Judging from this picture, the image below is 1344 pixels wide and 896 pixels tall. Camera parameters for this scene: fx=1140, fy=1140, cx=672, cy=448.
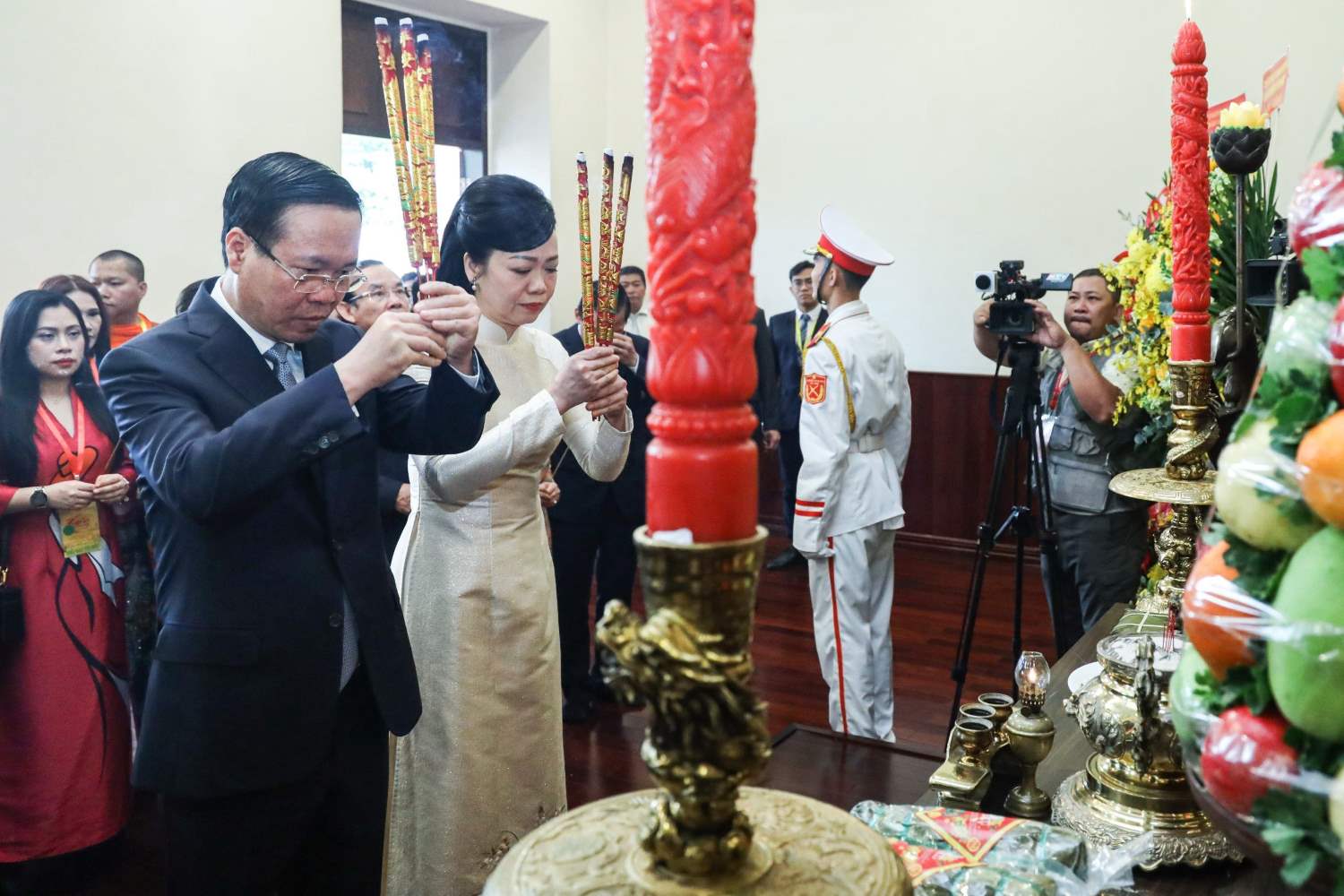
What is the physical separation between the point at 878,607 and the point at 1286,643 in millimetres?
3090

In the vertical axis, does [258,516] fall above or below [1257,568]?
below

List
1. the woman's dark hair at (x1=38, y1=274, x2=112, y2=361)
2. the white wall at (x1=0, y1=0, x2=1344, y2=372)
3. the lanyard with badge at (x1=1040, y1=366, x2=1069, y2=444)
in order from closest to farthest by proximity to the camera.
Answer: the woman's dark hair at (x1=38, y1=274, x2=112, y2=361) → the lanyard with badge at (x1=1040, y1=366, x2=1069, y2=444) → the white wall at (x1=0, y1=0, x2=1344, y2=372)

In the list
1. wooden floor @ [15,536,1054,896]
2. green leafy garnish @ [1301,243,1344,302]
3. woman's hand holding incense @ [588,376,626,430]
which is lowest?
wooden floor @ [15,536,1054,896]

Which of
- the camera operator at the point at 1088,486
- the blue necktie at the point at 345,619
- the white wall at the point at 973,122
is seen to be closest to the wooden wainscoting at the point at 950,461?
the white wall at the point at 973,122

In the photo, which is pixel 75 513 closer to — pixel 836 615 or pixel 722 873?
pixel 836 615

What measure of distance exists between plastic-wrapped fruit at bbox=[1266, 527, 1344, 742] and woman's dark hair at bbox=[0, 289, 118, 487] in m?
2.67

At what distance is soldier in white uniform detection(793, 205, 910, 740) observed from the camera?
11.1 feet

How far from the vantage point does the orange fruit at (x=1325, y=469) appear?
48cm

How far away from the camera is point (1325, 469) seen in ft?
1.60

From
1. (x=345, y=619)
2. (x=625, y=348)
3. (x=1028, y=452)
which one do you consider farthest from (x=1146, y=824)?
(x=1028, y=452)

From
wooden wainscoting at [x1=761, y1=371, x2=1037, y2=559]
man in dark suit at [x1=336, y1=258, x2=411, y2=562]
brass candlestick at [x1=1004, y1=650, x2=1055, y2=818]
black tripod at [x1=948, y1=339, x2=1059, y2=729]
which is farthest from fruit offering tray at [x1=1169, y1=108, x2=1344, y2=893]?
wooden wainscoting at [x1=761, y1=371, x2=1037, y2=559]

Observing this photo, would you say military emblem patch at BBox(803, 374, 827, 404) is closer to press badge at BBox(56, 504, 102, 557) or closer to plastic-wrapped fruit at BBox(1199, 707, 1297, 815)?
press badge at BBox(56, 504, 102, 557)

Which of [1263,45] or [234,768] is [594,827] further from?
[1263,45]

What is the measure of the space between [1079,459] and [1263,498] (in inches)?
107
